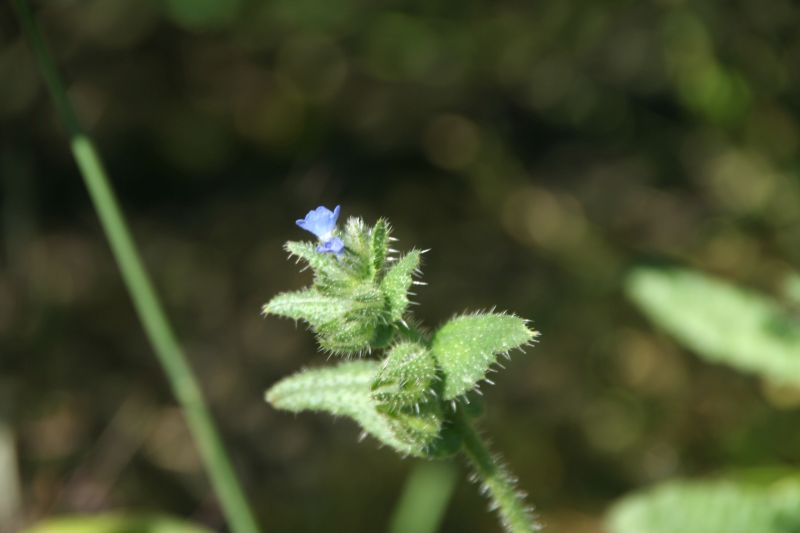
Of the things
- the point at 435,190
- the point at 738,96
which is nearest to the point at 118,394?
the point at 435,190

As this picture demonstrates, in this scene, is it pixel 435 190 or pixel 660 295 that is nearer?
pixel 660 295

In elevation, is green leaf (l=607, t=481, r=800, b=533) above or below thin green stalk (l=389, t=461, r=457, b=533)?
below

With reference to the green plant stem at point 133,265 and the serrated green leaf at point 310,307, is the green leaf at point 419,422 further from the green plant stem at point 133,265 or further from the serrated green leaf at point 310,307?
the green plant stem at point 133,265

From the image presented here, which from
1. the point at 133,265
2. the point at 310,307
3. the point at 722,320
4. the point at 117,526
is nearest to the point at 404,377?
the point at 310,307

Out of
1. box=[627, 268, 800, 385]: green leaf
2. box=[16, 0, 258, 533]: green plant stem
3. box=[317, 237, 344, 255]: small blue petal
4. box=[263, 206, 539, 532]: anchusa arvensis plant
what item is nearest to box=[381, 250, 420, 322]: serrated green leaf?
box=[263, 206, 539, 532]: anchusa arvensis plant

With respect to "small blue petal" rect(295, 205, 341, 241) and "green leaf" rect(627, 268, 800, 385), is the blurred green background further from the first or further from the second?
"small blue petal" rect(295, 205, 341, 241)

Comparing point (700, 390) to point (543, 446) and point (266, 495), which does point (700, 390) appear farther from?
point (266, 495)
